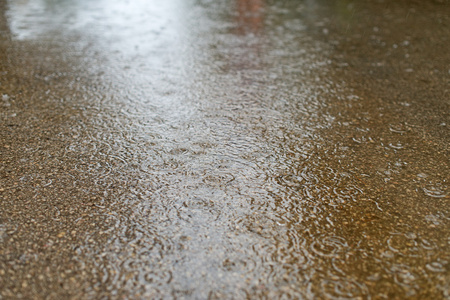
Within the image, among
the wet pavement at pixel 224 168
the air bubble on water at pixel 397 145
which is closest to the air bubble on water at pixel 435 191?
the wet pavement at pixel 224 168

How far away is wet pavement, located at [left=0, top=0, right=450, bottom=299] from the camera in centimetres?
178

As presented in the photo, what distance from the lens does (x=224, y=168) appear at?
2551 mm

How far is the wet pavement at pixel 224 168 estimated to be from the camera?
178cm

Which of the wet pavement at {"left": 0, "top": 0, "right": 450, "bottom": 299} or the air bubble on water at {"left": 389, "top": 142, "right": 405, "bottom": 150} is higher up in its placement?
the air bubble on water at {"left": 389, "top": 142, "right": 405, "bottom": 150}

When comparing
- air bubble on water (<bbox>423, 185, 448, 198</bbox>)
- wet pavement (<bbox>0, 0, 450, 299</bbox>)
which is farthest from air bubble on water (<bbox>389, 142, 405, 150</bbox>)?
air bubble on water (<bbox>423, 185, 448, 198</bbox>)

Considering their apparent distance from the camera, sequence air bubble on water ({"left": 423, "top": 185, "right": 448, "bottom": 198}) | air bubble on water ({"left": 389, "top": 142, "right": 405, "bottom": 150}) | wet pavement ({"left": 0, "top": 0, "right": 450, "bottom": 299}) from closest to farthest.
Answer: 1. wet pavement ({"left": 0, "top": 0, "right": 450, "bottom": 299})
2. air bubble on water ({"left": 423, "top": 185, "right": 448, "bottom": 198})
3. air bubble on water ({"left": 389, "top": 142, "right": 405, "bottom": 150})

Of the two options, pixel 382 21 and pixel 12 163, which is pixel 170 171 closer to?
pixel 12 163

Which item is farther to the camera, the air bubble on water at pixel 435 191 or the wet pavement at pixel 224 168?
the air bubble on water at pixel 435 191

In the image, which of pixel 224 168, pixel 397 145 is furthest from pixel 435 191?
pixel 224 168

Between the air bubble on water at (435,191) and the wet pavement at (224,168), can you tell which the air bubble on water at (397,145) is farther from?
the air bubble on water at (435,191)

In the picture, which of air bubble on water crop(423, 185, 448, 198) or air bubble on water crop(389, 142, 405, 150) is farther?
air bubble on water crop(389, 142, 405, 150)

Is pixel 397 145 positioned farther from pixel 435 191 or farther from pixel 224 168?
A: pixel 224 168

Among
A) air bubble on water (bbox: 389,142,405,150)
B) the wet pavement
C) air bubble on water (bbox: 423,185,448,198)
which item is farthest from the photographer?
air bubble on water (bbox: 389,142,405,150)

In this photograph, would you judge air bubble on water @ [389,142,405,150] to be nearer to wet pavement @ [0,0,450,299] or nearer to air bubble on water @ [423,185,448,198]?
wet pavement @ [0,0,450,299]
